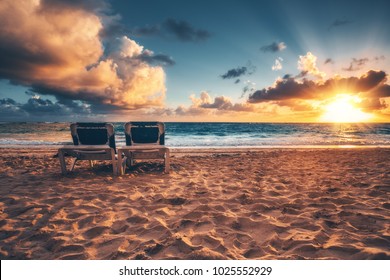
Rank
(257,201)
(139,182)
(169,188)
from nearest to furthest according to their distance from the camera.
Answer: (257,201) < (169,188) < (139,182)

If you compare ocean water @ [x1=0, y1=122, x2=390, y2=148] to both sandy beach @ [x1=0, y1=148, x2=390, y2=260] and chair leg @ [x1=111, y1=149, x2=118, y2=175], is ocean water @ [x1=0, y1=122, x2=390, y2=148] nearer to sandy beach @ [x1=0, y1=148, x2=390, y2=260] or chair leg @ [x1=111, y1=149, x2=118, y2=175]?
chair leg @ [x1=111, y1=149, x2=118, y2=175]

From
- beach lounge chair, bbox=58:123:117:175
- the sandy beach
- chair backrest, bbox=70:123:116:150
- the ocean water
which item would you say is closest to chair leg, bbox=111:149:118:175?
beach lounge chair, bbox=58:123:117:175

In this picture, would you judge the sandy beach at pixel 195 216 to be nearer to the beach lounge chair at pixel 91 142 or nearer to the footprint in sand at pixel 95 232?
the footprint in sand at pixel 95 232

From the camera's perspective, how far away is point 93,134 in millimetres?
6391

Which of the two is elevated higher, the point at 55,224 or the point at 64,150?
the point at 64,150

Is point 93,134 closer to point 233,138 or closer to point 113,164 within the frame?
point 113,164

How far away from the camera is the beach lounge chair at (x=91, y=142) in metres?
5.87

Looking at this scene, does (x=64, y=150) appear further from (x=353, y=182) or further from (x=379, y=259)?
(x=353, y=182)

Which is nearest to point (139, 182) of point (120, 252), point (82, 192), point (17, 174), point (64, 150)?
point (82, 192)

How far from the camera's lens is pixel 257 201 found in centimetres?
422

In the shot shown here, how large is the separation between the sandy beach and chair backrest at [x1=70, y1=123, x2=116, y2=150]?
106 centimetres

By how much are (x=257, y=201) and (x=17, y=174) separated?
6778 mm

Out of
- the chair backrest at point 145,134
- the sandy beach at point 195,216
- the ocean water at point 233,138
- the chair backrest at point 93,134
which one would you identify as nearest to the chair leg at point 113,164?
the sandy beach at point 195,216

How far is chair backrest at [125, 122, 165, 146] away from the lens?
21.9 ft
